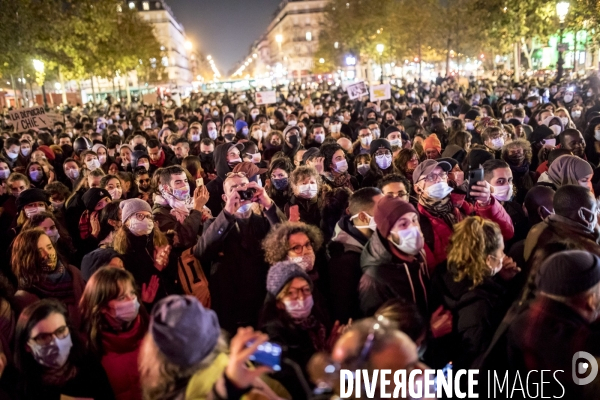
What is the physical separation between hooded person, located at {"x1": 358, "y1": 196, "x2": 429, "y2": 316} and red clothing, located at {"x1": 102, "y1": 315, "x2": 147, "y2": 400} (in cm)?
148

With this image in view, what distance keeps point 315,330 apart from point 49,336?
1.52 meters

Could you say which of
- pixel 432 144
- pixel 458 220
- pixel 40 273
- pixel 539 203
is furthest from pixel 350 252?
pixel 432 144

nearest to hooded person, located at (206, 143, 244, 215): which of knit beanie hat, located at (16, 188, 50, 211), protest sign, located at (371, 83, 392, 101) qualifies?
knit beanie hat, located at (16, 188, 50, 211)

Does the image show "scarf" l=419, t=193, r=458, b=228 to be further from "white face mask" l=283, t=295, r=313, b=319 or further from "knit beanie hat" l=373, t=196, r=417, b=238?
"white face mask" l=283, t=295, r=313, b=319

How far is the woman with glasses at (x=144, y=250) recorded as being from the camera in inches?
176

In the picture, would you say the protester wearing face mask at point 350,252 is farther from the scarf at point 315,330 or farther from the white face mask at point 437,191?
the white face mask at point 437,191

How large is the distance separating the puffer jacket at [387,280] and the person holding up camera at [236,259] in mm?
1194

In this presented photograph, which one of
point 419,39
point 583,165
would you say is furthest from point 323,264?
point 419,39

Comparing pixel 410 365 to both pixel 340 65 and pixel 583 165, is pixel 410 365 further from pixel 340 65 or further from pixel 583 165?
pixel 340 65

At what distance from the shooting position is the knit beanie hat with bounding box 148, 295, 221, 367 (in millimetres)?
2520

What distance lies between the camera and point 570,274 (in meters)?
2.75

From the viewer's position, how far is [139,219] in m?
4.73

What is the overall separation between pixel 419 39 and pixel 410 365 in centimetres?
4809

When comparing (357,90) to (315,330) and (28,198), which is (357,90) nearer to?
(28,198)
